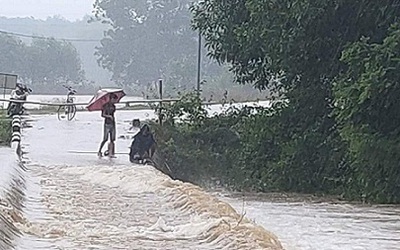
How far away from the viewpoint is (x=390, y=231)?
529 inches

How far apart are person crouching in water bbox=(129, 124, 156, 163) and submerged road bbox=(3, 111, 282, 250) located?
1.02 ft

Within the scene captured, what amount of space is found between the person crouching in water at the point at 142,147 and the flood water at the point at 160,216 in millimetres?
412

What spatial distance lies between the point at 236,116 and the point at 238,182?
9.79 feet

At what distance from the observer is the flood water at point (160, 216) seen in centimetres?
1138

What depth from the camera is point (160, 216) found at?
1362 centimetres

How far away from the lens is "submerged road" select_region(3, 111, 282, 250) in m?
11.2

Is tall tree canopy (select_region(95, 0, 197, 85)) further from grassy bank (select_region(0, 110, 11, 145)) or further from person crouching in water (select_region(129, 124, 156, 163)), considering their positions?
person crouching in water (select_region(129, 124, 156, 163))

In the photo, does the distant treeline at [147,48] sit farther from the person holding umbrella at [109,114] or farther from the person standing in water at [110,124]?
the person standing in water at [110,124]

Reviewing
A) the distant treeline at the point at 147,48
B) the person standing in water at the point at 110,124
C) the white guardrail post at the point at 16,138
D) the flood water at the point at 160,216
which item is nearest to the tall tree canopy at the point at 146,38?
the distant treeline at the point at 147,48

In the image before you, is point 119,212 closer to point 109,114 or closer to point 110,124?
point 110,124

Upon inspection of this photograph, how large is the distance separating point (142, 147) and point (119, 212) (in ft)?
28.6

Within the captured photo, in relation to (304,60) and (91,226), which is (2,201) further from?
(304,60)

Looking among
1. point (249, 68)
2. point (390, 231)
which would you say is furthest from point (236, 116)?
point (390, 231)

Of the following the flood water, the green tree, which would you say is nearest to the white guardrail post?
the flood water
